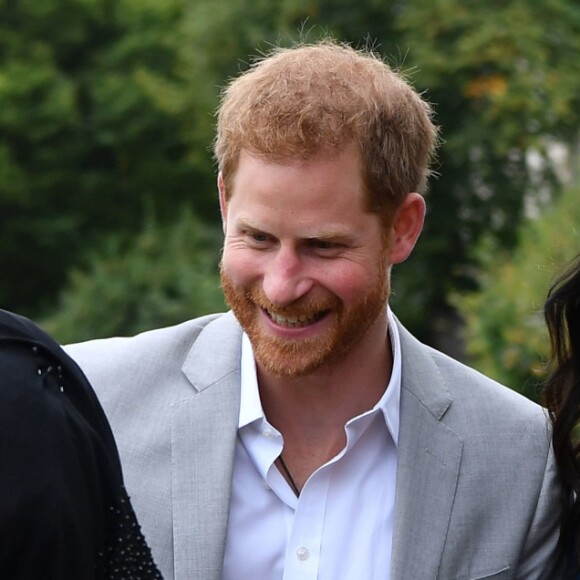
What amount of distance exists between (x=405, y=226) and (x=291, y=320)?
1.48ft

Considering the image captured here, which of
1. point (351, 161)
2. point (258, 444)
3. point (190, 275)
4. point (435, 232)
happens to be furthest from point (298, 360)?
point (435, 232)

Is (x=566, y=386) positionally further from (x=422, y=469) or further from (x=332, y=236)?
(x=332, y=236)

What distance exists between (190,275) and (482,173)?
2611 millimetres

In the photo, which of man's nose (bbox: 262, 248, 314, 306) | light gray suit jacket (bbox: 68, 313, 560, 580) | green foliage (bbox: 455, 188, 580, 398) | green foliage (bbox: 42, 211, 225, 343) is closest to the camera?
man's nose (bbox: 262, 248, 314, 306)

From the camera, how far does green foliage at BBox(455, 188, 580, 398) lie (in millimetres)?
6945

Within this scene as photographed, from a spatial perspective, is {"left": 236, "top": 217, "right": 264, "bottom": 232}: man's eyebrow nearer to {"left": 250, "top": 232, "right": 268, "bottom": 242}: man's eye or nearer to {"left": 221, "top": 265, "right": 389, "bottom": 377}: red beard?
{"left": 250, "top": 232, "right": 268, "bottom": 242}: man's eye

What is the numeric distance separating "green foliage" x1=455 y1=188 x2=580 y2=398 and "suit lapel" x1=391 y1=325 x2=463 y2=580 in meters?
3.15

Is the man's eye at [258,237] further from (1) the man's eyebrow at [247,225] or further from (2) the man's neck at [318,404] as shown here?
(2) the man's neck at [318,404]

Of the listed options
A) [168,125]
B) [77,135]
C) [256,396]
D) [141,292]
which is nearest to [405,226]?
[256,396]

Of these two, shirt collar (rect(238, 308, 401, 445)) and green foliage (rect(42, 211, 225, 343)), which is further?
green foliage (rect(42, 211, 225, 343))

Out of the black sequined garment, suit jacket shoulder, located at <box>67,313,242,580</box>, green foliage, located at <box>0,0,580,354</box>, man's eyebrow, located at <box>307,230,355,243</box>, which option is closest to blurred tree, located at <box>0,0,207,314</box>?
green foliage, located at <box>0,0,580,354</box>

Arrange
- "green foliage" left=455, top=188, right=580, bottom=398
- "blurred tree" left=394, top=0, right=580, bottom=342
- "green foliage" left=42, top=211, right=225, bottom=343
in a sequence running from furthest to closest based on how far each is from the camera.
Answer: "blurred tree" left=394, top=0, right=580, bottom=342 → "green foliage" left=42, top=211, right=225, bottom=343 → "green foliage" left=455, top=188, right=580, bottom=398

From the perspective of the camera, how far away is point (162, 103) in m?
10.6

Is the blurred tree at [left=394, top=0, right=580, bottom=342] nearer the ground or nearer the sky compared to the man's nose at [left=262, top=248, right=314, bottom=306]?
nearer the ground
